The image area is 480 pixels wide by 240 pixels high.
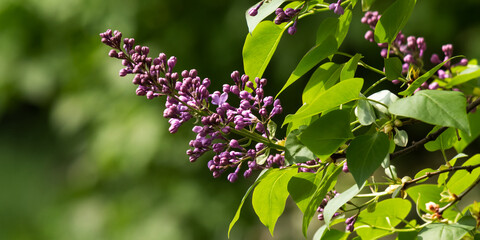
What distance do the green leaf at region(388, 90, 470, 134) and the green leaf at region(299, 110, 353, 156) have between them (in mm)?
81

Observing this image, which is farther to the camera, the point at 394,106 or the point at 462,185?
the point at 462,185

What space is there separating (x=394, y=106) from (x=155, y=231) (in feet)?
10.1

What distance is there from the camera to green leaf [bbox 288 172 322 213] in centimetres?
71

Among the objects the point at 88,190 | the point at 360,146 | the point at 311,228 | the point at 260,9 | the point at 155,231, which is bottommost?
the point at 311,228

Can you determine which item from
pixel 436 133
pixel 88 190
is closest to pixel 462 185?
pixel 436 133

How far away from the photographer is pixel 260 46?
77 centimetres

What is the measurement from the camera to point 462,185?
2.68 feet

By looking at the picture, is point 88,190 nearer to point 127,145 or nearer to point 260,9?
point 127,145

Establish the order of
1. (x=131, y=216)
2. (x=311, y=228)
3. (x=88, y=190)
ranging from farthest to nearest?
(x=88, y=190) → (x=131, y=216) → (x=311, y=228)

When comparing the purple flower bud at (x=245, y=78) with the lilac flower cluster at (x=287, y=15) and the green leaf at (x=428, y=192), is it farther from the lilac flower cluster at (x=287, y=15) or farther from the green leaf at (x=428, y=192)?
the green leaf at (x=428, y=192)

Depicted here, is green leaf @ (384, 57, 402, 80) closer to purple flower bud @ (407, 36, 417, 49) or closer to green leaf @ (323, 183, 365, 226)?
green leaf @ (323, 183, 365, 226)

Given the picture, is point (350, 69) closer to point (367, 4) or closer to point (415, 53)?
point (367, 4)

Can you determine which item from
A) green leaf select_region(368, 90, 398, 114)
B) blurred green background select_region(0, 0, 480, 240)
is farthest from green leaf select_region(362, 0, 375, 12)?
blurred green background select_region(0, 0, 480, 240)

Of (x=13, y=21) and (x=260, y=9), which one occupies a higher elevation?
(x=13, y=21)
